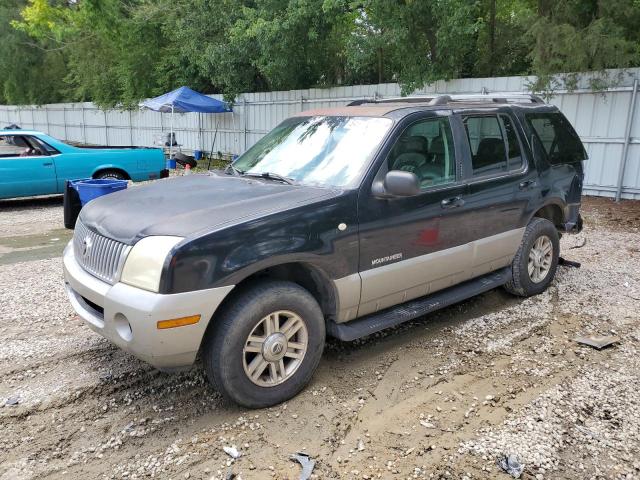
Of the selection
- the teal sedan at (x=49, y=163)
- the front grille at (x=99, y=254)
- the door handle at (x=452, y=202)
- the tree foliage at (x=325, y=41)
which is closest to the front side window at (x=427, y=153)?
the door handle at (x=452, y=202)

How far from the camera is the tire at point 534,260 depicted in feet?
17.4

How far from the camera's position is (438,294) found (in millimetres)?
4578

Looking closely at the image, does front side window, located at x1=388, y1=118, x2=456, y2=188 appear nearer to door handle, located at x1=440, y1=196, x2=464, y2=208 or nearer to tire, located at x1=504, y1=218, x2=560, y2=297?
door handle, located at x1=440, y1=196, x2=464, y2=208

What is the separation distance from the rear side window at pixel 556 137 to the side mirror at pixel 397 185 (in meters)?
2.24

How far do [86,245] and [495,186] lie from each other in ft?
11.1

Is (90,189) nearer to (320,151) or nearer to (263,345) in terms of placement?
(320,151)

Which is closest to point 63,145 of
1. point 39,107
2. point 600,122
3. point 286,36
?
point 286,36

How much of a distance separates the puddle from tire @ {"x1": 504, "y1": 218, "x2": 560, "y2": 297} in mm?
5917

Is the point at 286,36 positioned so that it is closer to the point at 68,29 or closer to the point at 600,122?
the point at 600,122

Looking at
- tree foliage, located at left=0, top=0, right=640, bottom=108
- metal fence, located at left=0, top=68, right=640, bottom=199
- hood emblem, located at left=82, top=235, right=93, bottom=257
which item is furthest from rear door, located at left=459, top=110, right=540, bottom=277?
metal fence, located at left=0, top=68, right=640, bottom=199

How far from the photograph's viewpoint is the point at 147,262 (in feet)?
10.0

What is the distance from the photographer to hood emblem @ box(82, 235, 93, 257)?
142 inches

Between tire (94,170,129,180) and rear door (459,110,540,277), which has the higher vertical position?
rear door (459,110,540,277)

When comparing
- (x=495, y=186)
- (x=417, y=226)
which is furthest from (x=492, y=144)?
(x=417, y=226)
